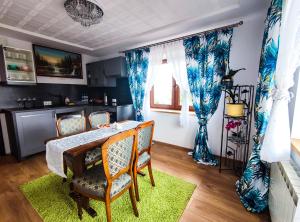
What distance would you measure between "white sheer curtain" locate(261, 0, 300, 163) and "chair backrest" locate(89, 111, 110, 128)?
7.45 ft

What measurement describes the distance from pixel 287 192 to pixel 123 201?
1577 millimetres

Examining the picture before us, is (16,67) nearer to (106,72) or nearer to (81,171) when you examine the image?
(106,72)

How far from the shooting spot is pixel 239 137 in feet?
7.42

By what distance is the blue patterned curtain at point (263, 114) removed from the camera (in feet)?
4.65

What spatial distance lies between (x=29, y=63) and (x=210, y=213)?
4178 millimetres

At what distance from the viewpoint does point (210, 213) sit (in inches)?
60.9

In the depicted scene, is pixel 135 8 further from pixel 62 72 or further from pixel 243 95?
pixel 62 72

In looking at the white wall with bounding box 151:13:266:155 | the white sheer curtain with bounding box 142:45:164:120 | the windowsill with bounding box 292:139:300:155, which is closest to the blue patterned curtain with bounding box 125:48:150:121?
the white sheer curtain with bounding box 142:45:164:120

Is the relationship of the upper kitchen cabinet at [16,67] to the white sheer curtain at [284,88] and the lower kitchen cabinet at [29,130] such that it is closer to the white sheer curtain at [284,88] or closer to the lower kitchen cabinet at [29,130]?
the lower kitchen cabinet at [29,130]

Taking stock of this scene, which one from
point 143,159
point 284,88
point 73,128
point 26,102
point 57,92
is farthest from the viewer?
point 57,92

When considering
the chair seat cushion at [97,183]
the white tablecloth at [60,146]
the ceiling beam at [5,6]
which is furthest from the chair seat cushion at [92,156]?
the ceiling beam at [5,6]

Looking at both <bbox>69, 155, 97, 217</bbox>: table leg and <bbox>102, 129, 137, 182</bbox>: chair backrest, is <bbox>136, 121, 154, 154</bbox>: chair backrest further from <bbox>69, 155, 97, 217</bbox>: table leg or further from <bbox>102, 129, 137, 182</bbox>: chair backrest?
<bbox>69, 155, 97, 217</bbox>: table leg

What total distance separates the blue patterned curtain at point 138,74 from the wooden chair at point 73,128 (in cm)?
152

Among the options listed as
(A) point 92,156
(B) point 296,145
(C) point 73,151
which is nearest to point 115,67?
(A) point 92,156
